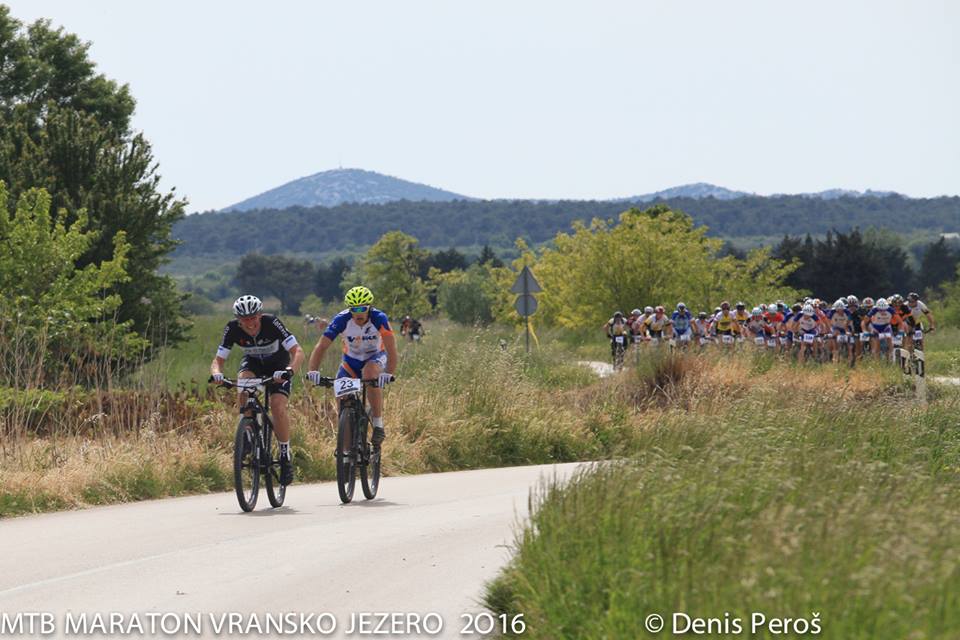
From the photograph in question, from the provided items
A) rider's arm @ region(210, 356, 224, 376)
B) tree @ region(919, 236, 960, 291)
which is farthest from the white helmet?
tree @ region(919, 236, 960, 291)

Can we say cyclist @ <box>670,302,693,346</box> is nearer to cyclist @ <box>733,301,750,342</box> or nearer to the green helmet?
cyclist @ <box>733,301,750,342</box>

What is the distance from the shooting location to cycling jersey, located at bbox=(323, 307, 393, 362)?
43.7 ft

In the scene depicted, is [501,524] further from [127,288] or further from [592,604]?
[127,288]

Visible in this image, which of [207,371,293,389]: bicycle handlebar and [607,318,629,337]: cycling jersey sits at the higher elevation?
[207,371,293,389]: bicycle handlebar

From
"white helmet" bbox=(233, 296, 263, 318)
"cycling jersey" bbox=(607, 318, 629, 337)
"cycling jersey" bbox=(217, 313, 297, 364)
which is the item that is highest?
"white helmet" bbox=(233, 296, 263, 318)

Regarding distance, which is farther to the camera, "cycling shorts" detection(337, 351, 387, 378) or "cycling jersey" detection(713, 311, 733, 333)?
"cycling jersey" detection(713, 311, 733, 333)

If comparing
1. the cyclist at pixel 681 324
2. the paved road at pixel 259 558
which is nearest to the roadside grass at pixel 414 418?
the paved road at pixel 259 558

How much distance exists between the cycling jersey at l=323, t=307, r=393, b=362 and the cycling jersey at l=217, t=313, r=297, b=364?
64 centimetres

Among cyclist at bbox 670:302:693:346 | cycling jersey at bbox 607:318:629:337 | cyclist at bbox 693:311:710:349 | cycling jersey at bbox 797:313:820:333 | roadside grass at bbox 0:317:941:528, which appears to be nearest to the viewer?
roadside grass at bbox 0:317:941:528

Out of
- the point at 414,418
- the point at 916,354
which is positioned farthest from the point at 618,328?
the point at 414,418

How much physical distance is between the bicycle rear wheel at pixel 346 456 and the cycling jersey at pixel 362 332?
57 centimetres

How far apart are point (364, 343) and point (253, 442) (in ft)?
4.72

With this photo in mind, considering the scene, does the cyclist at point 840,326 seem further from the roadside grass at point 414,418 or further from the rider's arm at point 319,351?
the rider's arm at point 319,351

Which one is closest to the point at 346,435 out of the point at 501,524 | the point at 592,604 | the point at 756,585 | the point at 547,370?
the point at 501,524
